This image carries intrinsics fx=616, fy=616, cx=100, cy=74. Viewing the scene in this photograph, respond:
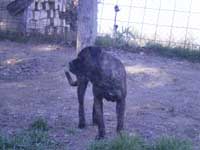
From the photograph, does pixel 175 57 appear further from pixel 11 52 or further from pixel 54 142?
pixel 54 142

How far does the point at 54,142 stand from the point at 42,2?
587 cm

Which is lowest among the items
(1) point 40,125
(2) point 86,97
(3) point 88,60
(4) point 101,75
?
(2) point 86,97

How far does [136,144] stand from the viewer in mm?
5512

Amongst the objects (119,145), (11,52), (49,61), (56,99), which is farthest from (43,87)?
(119,145)

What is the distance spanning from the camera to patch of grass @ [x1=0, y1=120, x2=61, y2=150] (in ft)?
18.4

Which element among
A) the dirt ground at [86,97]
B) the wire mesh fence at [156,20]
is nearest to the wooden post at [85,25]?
the dirt ground at [86,97]

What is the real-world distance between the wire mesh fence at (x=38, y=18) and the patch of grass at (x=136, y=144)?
19.1 ft

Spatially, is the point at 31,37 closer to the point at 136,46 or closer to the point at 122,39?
the point at 122,39

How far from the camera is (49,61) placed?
9.80 metres

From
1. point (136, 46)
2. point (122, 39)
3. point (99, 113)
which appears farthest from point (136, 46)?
point (99, 113)

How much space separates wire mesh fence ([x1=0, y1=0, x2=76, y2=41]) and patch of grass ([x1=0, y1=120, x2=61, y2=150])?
5384mm

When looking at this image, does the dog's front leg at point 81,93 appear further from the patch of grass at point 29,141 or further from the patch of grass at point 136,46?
the patch of grass at point 136,46

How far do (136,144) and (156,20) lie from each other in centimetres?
592

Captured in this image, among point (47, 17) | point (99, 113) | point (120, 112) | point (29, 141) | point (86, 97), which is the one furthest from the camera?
point (47, 17)
